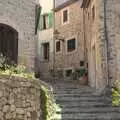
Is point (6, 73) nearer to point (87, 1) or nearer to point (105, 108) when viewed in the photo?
point (105, 108)

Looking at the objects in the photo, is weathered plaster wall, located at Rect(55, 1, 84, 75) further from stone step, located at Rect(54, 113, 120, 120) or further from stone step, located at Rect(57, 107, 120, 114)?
stone step, located at Rect(54, 113, 120, 120)

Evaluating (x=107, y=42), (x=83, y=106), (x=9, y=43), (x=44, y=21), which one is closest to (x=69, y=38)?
(x=44, y=21)

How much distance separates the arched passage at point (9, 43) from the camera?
16859 millimetres

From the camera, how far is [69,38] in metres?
28.9

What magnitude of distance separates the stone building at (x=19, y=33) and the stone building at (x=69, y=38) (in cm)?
982

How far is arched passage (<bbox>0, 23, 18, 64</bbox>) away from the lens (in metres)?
16.9

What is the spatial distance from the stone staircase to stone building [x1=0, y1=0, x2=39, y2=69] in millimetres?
2113

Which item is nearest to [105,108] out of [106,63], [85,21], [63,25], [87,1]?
[106,63]

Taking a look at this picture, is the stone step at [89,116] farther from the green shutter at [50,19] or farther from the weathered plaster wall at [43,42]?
the green shutter at [50,19]

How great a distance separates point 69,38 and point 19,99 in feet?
56.8

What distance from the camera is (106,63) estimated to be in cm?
1802

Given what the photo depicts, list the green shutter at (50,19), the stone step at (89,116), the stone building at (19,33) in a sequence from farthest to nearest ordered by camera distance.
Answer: the green shutter at (50,19), the stone building at (19,33), the stone step at (89,116)

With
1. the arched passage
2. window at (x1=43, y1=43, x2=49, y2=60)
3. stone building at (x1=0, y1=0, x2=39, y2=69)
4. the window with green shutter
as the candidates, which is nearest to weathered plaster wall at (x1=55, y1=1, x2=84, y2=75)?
the window with green shutter

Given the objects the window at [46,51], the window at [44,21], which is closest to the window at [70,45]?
the window at [46,51]
